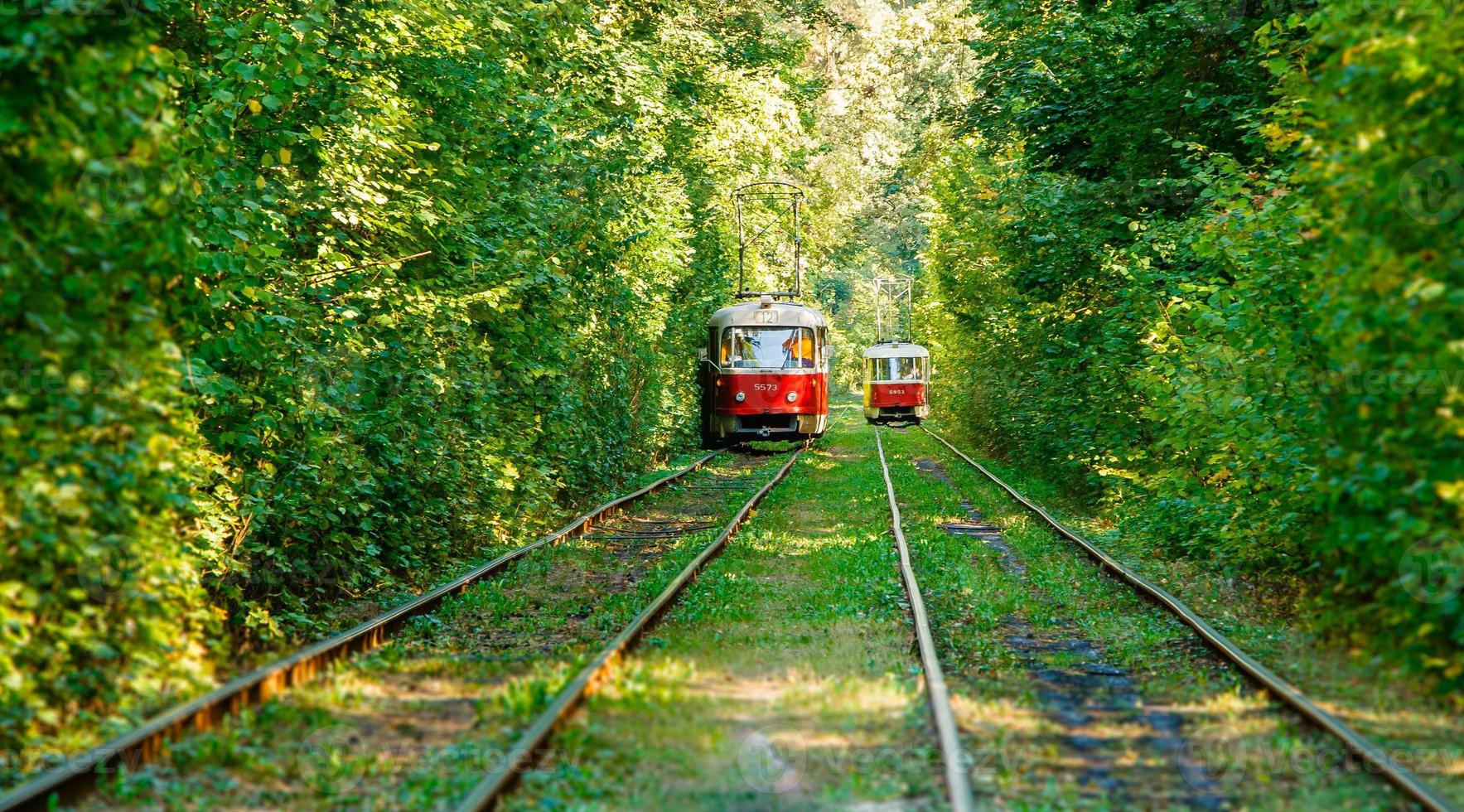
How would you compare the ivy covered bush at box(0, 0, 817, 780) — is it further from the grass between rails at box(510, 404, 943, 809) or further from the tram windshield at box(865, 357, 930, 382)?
the tram windshield at box(865, 357, 930, 382)

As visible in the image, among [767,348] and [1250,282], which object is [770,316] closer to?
[767,348]

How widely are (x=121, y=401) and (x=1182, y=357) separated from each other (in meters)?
10.1

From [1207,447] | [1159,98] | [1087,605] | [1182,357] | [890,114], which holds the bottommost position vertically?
[1087,605]

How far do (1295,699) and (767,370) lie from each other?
2157 cm

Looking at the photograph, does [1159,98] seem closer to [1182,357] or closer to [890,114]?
[1182,357]

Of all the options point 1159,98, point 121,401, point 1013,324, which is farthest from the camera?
point 1013,324

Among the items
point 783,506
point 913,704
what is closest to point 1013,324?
point 783,506

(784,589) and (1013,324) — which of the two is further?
(1013,324)

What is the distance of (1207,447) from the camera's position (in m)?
13.6
